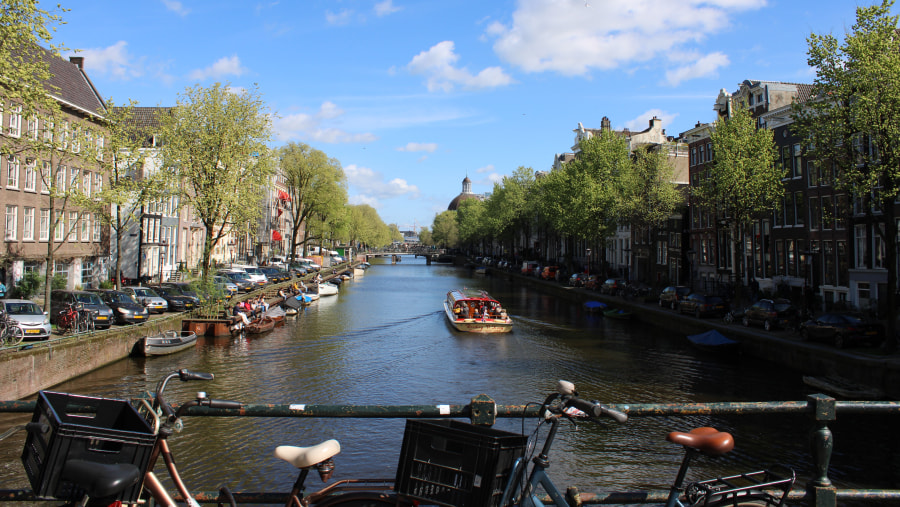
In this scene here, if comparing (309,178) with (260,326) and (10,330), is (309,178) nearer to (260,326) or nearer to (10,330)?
(260,326)

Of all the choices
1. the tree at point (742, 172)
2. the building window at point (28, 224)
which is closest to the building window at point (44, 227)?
the building window at point (28, 224)

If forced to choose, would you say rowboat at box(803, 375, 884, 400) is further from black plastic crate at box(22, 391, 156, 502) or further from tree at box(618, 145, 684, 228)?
tree at box(618, 145, 684, 228)

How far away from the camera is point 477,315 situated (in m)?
42.7

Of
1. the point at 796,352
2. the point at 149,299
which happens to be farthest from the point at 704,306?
the point at 149,299

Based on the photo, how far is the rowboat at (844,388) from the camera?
2209 centimetres

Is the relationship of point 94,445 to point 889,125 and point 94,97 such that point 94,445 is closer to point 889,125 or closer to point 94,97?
point 889,125

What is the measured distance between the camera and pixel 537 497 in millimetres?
4570

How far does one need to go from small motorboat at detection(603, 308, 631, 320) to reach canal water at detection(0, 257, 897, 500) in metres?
1.51

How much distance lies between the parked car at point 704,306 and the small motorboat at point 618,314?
210 inches

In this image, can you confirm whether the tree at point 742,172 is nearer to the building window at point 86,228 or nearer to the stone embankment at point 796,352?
the stone embankment at point 796,352

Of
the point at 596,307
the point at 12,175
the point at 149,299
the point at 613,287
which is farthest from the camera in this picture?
the point at 613,287

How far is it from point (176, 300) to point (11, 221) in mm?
9998

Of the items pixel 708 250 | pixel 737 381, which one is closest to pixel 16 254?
pixel 737 381

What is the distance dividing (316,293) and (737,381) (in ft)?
147
